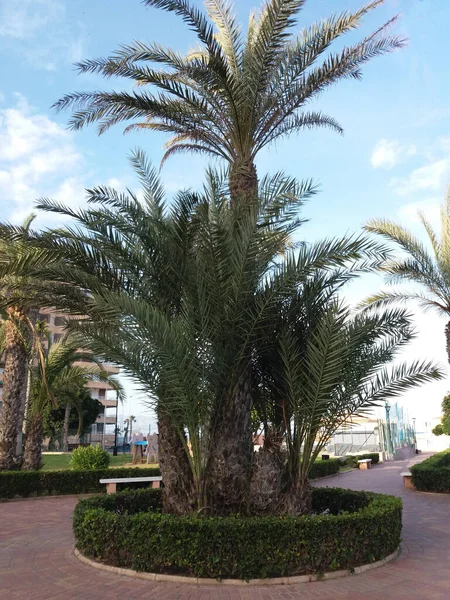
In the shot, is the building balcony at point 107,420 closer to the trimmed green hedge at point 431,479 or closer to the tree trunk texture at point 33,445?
the tree trunk texture at point 33,445

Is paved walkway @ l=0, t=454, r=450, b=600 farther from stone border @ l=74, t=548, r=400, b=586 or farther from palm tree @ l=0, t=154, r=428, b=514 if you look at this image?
palm tree @ l=0, t=154, r=428, b=514

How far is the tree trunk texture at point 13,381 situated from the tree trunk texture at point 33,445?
30 centimetres

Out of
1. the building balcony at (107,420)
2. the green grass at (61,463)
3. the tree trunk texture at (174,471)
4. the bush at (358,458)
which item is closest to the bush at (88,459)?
the green grass at (61,463)

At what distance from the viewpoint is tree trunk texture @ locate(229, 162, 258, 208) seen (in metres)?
8.37

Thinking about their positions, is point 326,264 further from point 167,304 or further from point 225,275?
point 167,304

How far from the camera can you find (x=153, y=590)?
5266 millimetres

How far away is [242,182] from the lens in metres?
8.54

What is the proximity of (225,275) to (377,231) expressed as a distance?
9936 mm

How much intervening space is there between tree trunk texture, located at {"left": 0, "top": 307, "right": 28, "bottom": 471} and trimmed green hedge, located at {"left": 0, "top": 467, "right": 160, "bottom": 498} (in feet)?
3.50

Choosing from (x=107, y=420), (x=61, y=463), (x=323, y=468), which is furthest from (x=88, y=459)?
(x=107, y=420)

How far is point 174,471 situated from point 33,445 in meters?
8.67

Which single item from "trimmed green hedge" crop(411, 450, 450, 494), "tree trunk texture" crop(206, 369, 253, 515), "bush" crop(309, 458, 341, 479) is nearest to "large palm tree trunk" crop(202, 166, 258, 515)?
"tree trunk texture" crop(206, 369, 253, 515)

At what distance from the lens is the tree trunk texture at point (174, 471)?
7117 mm

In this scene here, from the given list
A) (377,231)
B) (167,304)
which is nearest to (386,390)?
(167,304)
